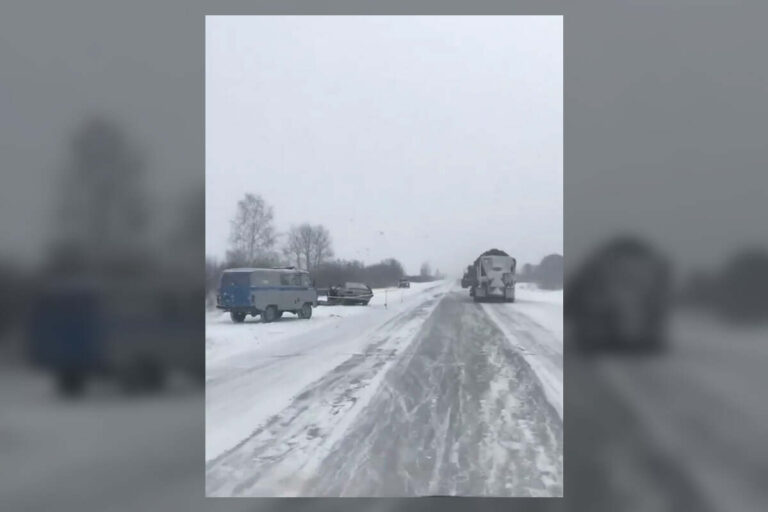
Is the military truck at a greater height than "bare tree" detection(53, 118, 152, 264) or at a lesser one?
lesser

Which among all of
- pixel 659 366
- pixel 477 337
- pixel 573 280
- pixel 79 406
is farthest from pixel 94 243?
pixel 659 366

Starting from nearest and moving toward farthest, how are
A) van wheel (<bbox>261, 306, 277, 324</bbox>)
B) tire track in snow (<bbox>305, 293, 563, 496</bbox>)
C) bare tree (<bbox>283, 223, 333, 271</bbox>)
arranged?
tire track in snow (<bbox>305, 293, 563, 496</bbox>) < bare tree (<bbox>283, 223, 333, 271</bbox>) < van wheel (<bbox>261, 306, 277, 324</bbox>)

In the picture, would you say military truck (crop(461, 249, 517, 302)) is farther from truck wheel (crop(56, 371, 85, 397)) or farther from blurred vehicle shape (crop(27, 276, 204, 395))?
truck wheel (crop(56, 371, 85, 397))

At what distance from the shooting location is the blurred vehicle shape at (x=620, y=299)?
3.79m

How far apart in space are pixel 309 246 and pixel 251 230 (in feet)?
1.60

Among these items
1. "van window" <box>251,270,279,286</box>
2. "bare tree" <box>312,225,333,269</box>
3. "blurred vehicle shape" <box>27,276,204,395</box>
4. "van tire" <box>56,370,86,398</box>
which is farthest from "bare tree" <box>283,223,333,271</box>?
"van tire" <box>56,370,86,398</box>

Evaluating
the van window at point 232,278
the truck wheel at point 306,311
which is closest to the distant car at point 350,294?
the truck wheel at point 306,311

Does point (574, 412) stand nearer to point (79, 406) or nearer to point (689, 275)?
point (689, 275)

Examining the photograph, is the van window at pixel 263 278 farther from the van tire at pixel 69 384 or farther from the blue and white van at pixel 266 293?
the van tire at pixel 69 384

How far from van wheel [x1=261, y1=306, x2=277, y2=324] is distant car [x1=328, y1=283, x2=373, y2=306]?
1.62 ft

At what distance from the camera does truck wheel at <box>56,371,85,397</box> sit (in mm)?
3902

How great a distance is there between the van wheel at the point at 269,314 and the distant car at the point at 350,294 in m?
0.49

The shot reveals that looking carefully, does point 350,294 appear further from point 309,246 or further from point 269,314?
point 269,314

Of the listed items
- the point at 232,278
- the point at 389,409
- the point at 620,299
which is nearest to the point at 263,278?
the point at 232,278
